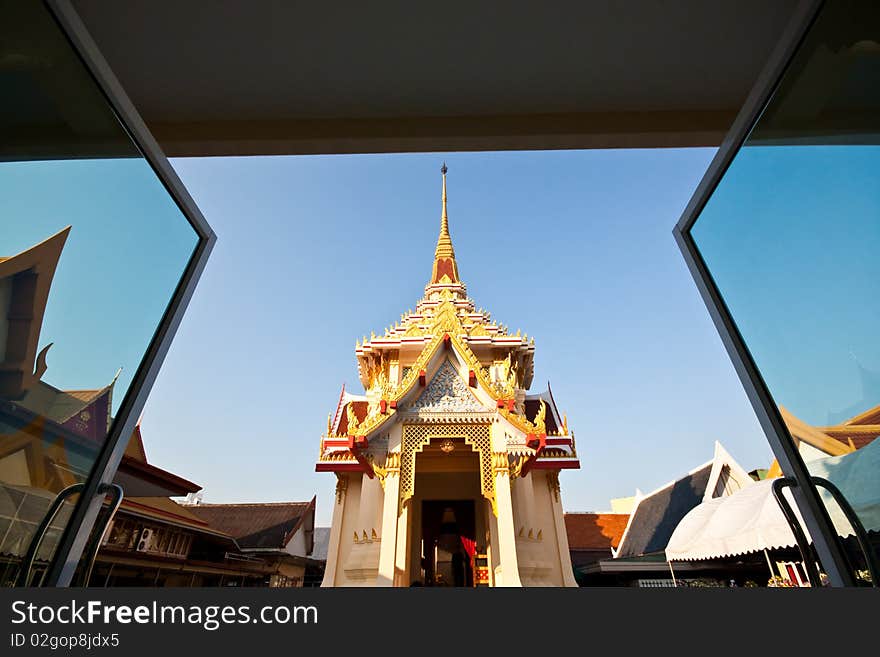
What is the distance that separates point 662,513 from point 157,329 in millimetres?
12434

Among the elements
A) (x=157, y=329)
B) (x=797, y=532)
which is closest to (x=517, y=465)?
(x=797, y=532)

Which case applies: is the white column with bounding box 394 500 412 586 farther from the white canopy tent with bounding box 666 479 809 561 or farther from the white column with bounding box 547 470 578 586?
the white canopy tent with bounding box 666 479 809 561

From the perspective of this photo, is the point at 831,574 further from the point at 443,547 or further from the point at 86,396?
the point at 443,547

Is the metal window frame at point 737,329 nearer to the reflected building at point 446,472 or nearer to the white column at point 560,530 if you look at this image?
the reflected building at point 446,472

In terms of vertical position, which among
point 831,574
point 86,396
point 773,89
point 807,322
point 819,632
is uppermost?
point 773,89

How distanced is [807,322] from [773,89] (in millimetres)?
571

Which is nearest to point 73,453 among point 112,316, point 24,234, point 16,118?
point 112,316

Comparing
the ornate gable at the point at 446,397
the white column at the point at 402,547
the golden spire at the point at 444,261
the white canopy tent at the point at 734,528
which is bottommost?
the white column at the point at 402,547

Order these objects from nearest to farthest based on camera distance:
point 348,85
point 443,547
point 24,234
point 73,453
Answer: point 24,234, point 73,453, point 348,85, point 443,547

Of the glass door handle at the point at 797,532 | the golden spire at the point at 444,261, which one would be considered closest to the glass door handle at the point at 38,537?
the glass door handle at the point at 797,532

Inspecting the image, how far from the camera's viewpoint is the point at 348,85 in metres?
1.35

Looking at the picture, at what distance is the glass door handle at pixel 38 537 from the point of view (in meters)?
0.94

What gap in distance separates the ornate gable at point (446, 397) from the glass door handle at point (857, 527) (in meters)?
4.01

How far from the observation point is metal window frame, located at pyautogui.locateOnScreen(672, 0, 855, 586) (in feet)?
3.22
